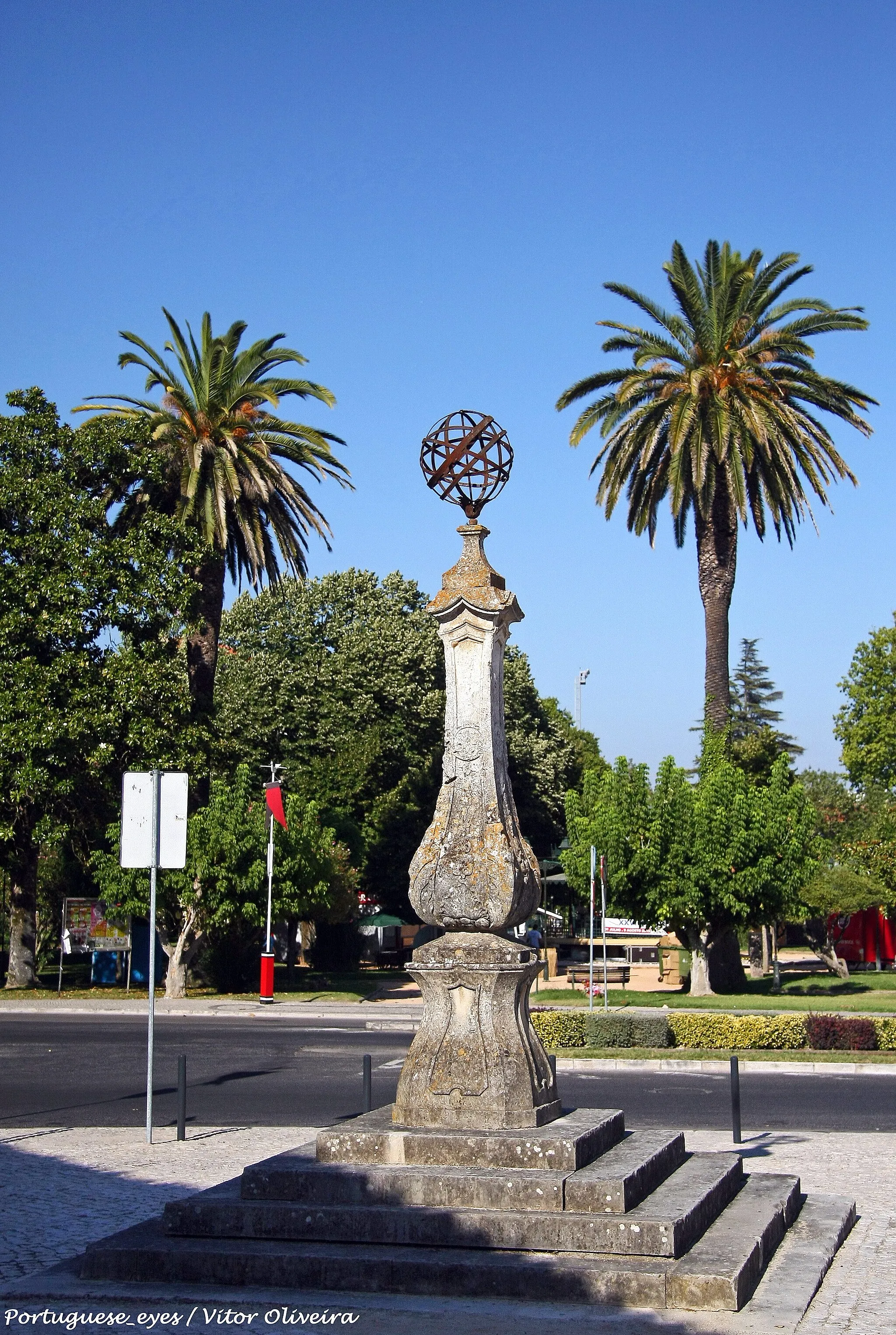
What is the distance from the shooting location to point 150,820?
13000 millimetres

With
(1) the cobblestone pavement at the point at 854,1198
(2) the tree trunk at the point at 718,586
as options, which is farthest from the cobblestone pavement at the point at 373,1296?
(2) the tree trunk at the point at 718,586

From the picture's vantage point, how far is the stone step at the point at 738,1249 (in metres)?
7.20

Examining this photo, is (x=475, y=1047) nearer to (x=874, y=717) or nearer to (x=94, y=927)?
(x=94, y=927)

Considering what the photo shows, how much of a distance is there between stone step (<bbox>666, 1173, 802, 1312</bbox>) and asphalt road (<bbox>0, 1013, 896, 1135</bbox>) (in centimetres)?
433

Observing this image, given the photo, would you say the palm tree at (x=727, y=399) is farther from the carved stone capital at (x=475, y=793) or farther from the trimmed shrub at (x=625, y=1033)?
the carved stone capital at (x=475, y=793)

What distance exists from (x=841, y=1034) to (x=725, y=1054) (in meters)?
1.88

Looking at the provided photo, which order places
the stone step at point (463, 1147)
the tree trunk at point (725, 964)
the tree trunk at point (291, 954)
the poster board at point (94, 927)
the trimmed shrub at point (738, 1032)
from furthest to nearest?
the tree trunk at point (291, 954)
the poster board at point (94, 927)
the tree trunk at point (725, 964)
the trimmed shrub at point (738, 1032)
the stone step at point (463, 1147)

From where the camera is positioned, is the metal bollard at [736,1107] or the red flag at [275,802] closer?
the metal bollard at [736,1107]

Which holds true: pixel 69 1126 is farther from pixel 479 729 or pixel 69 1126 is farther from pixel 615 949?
pixel 615 949

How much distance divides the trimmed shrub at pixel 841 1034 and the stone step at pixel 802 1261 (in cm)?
1028

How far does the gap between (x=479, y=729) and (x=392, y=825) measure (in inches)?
1495

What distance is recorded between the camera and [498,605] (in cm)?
987

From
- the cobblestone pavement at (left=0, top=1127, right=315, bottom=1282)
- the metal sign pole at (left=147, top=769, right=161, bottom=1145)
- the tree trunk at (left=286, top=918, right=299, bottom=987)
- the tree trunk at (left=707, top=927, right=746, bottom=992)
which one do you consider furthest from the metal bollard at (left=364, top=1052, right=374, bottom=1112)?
the tree trunk at (left=286, top=918, right=299, bottom=987)

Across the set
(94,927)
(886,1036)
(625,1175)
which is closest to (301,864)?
(94,927)
